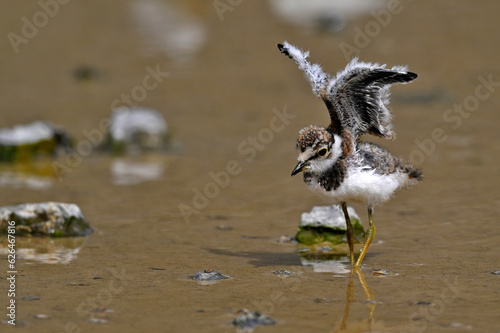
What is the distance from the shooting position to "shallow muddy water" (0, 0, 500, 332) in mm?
5297

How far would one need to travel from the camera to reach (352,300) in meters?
5.38

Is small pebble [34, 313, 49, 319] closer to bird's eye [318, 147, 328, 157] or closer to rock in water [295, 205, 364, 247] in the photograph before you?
bird's eye [318, 147, 328, 157]

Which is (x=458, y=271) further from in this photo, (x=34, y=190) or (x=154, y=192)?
(x=34, y=190)

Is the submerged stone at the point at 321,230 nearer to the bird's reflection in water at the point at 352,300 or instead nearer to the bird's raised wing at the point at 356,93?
the bird's raised wing at the point at 356,93

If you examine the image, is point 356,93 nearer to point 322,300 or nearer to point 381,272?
point 381,272

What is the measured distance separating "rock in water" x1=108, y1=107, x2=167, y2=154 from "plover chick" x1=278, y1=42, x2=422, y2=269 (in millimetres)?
4568

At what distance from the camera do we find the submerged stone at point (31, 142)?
34.0ft

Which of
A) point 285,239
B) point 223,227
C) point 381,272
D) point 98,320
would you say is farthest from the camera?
point 223,227

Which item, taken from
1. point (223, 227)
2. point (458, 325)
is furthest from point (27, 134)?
point (458, 325)

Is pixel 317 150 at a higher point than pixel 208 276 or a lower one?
higher

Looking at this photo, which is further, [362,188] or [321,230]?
[321,230]

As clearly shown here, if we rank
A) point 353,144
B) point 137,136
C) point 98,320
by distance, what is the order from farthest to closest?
point 137,136, point 353,144, point 98,320

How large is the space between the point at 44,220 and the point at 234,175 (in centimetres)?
305

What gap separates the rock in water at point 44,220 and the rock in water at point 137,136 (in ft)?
12.2
